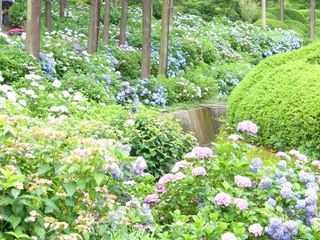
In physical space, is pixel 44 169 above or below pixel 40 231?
above

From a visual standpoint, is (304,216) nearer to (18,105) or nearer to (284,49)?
(18,105)

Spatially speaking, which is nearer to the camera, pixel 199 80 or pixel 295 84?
pixel 295 84

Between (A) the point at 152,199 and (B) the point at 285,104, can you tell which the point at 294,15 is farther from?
(A) the point at 152,199

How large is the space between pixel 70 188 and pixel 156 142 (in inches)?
157

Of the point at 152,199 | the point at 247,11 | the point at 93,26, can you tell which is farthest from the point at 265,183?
the point at 247,11

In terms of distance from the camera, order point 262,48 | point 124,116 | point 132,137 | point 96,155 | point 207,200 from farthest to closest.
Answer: point 262,48 < point 124,116 < point 132,137 < point 207,200 < point 96,155

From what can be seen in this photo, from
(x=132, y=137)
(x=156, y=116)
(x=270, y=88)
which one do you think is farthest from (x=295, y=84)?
(x=132, y=137)

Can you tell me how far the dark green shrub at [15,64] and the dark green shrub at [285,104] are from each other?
336 centimetres

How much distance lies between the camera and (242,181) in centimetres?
475

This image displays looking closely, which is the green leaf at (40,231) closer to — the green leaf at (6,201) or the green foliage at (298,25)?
the green leaf at (6,201)

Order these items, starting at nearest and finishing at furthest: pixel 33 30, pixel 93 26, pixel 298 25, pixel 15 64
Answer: pixel 15 64
pixel 33 30
pixel 93 26
pixel 298 25

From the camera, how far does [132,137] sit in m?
7.04

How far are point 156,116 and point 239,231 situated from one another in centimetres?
351

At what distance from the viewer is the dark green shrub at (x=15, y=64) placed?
9.55 m
